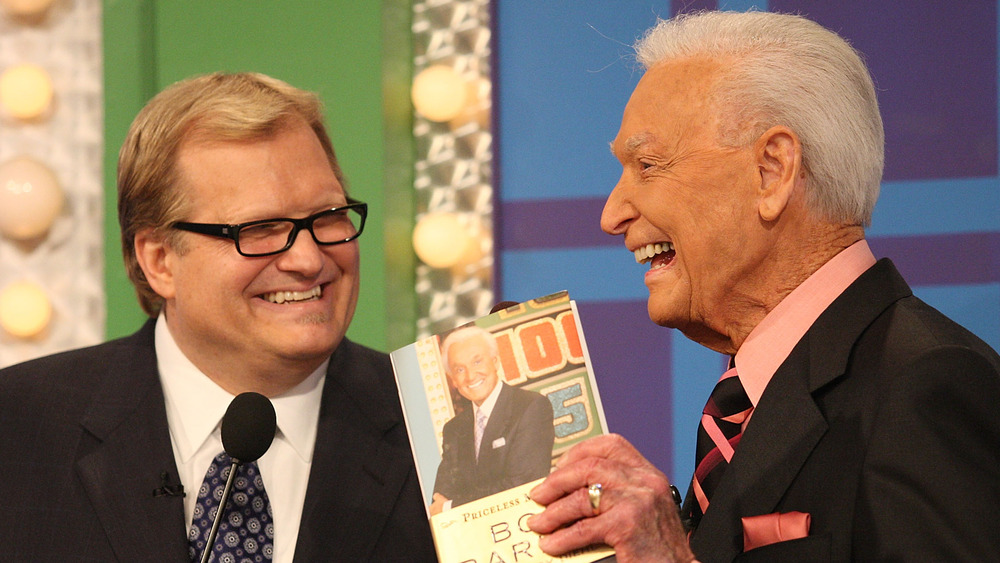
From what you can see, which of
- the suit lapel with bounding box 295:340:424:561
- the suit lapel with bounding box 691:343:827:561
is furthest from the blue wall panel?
the suit lapel with bounding box 691:343:827:561

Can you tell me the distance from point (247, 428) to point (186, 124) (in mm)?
785

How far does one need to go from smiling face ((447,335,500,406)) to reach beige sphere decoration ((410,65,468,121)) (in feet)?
5.45

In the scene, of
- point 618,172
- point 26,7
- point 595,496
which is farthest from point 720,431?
point 26,7

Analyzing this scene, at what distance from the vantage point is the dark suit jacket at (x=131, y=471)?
1.89m

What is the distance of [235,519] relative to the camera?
6.26 ft

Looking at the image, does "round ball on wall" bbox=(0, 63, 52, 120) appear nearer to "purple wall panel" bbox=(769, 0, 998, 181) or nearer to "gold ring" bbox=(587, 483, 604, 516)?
"purple wall panel" bbox=(769, 0, 998, 181)

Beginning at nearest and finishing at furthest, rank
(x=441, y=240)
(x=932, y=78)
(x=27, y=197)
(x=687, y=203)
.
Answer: (x=687, y=203) < (x=932, y=78) < (x=441, y=240) < (x=27, y=197)

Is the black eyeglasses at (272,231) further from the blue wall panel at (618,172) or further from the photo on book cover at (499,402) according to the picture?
the blue wall panel at (618,172)

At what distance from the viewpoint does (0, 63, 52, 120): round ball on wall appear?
10.8ft

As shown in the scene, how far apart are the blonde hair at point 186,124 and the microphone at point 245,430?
0.62m

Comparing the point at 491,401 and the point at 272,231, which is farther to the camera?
the point at 272,231

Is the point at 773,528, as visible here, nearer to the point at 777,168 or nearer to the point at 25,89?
the point at 777,168

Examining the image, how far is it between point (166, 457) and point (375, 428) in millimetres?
417

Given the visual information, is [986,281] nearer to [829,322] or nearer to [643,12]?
[643,12]
